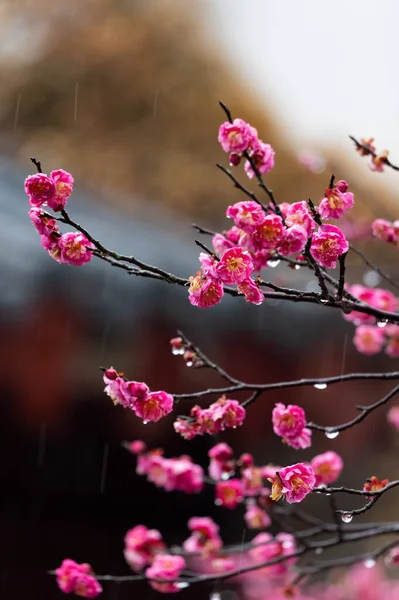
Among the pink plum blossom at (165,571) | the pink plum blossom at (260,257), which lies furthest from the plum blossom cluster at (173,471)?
the pink plum blossom at (260,257)

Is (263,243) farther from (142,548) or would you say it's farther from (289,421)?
(142,548)

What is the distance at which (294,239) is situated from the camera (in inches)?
30.7

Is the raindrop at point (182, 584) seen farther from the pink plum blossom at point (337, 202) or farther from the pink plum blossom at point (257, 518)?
the pink plum blossom at point (337, 202)

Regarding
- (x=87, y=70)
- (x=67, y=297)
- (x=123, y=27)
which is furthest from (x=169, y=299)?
(x=123, y=27)

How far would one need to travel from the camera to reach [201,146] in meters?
5.59

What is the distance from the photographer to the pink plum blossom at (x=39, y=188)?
0.77m

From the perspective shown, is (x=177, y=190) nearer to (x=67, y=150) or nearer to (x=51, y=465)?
(x=67, y=150)

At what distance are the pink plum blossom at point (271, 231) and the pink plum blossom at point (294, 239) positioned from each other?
0.01 metres

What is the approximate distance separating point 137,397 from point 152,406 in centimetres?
3

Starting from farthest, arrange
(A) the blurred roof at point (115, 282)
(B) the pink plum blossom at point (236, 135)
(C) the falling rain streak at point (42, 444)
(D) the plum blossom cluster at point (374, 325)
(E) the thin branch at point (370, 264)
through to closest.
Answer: (A) the blurred roof at point (115, 282), (C) the falling rain streak at point (42, 444), (D) the plum blossom cluster at point (374, 325), (E) the thin branch at point (370, 264), (B) the pink plum blossom at point (236, 135)

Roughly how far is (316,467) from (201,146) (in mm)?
4551

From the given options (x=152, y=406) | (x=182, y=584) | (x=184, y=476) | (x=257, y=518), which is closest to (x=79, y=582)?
(x=182, y=584)

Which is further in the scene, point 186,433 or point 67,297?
point 67,297

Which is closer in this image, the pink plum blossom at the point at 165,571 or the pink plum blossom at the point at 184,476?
the pink plum blossom at the point at 165,571
